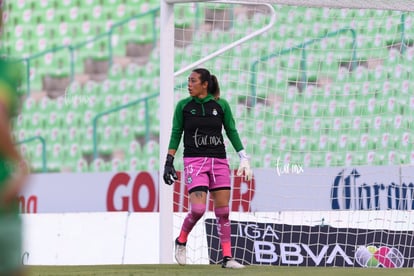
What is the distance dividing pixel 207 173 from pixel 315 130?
247 inches

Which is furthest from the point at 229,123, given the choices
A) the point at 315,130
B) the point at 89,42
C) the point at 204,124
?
the point at 89,42

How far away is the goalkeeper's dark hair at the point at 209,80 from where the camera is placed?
27.2 ft

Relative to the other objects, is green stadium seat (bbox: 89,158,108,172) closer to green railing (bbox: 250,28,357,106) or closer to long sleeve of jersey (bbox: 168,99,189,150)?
green railing (bbox: 250,28,357,106)

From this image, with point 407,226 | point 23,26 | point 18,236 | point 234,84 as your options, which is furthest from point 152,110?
point 18,236

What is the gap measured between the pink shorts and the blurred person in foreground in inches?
223

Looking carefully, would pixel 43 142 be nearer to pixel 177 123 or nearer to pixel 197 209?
pixel 177 123

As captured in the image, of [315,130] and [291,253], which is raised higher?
[315,130]

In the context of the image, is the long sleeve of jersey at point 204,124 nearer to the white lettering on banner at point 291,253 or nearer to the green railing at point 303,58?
the white lettering on banner at point 291,253

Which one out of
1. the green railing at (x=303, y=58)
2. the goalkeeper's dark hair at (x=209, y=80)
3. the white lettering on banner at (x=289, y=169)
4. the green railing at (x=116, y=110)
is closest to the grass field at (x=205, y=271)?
the goalkeeper's dark hair at (x=209, y=80)

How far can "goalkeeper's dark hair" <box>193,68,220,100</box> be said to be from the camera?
327 inches

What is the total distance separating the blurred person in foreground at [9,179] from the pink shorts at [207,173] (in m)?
5.66

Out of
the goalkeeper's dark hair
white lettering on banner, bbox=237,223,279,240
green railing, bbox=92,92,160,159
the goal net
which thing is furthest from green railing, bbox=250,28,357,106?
the goalkeeper's dark hair

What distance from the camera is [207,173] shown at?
831 cm

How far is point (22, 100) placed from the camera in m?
17.2
